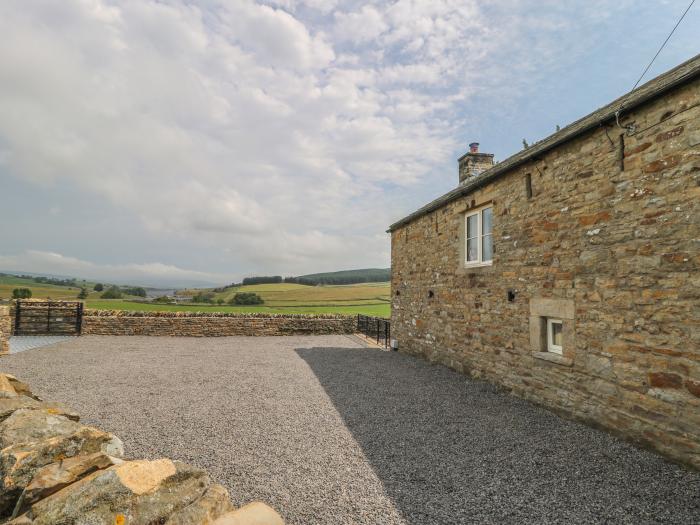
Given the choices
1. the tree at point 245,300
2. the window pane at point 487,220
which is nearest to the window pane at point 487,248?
the window pane at point 487,220

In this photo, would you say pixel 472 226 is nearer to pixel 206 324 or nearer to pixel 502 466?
pixel 502 466

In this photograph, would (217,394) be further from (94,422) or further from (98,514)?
(98,514)

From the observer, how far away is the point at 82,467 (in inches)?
108

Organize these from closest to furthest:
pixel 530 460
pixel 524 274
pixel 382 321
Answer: pixel 530 460 < pixel 524 274 < pixel 382 321

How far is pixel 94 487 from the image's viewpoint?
235 cm

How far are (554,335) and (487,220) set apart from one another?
3.02m

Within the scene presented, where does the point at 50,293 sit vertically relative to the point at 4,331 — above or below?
above

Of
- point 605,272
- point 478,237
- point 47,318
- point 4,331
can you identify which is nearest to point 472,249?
point 478,237

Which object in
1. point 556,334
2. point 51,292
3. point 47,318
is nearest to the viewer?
point 556,334

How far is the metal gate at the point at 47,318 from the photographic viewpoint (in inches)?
571

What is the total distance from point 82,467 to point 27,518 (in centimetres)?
55

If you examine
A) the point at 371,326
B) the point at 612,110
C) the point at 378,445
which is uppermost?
the point at 612,110

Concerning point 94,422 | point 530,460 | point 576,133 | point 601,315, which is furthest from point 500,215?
point 94,422

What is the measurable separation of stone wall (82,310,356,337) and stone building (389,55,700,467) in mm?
10291
